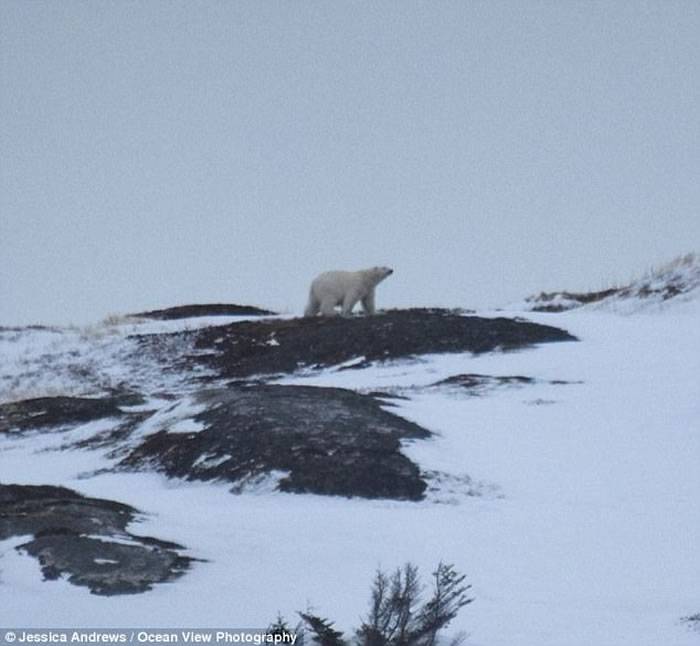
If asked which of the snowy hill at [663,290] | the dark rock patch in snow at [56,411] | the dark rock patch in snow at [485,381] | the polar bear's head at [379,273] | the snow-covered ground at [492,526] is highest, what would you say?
the polar bear's head at [379,273]

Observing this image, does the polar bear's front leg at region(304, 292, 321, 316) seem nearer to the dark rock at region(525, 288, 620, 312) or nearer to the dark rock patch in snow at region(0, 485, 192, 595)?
the dark rock at region(525, 288, 620, 312)

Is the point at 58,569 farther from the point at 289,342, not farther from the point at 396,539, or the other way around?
the point at 289,342

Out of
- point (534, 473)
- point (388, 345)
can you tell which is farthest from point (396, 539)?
point (388, 345)

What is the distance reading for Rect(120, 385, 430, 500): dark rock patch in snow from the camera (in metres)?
10.3

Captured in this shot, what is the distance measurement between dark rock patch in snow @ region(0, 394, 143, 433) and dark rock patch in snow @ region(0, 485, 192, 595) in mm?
7818

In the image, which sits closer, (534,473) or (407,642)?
(407,642)

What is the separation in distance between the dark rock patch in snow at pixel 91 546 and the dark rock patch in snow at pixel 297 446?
2253mm

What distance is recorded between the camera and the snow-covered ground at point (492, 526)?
20.1 ft

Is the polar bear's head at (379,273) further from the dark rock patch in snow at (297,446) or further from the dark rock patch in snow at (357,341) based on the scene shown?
the dark rock patch in snow at (297,446)

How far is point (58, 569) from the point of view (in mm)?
6441

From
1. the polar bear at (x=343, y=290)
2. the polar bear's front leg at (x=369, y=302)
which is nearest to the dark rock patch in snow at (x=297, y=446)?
the polar bear at (x=343, y=290)

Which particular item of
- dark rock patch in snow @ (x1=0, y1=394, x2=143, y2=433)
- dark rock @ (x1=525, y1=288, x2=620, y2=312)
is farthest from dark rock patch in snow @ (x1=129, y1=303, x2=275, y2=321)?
dark rock patch in snow @ (x1=0, y1=394, x2=143, y2=433)

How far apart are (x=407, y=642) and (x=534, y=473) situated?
5.77 m

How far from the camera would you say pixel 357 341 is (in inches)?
838
